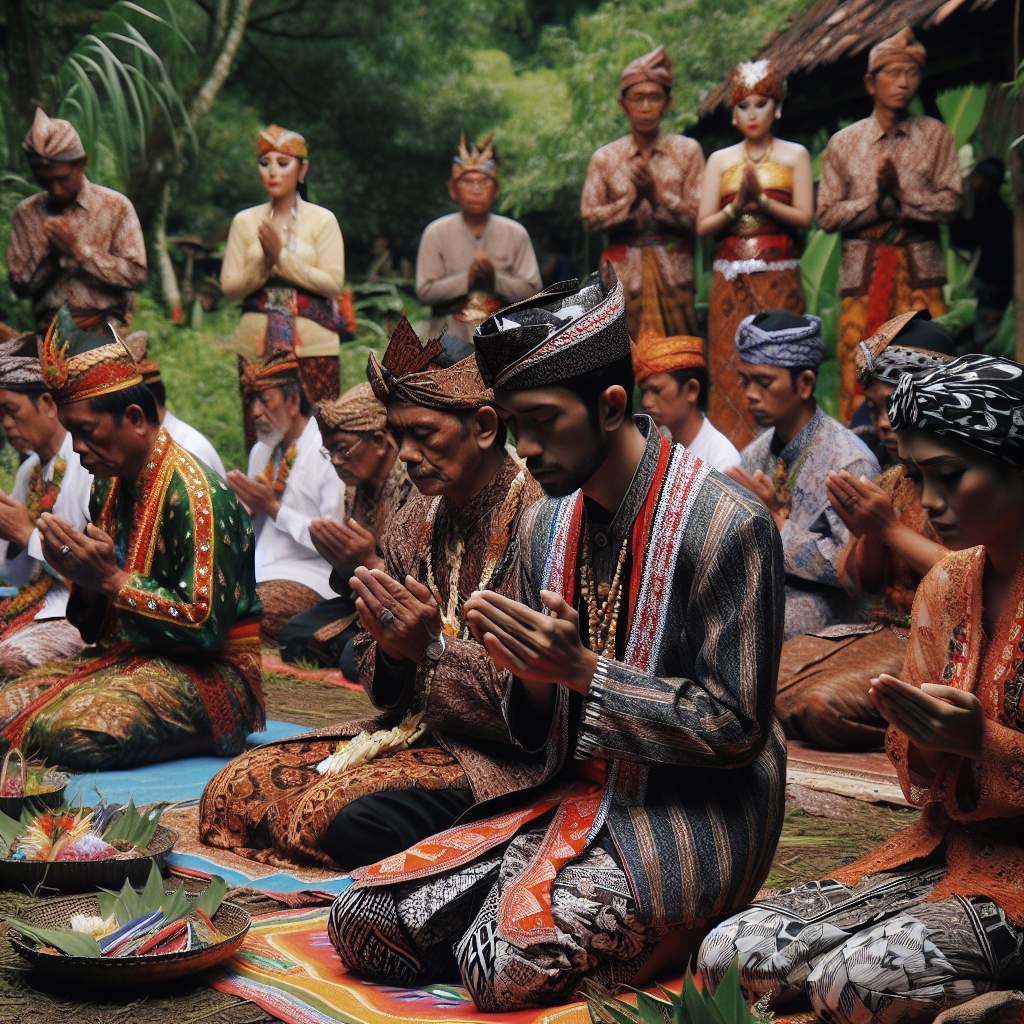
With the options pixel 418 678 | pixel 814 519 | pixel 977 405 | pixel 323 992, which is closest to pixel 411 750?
pixel 418 678

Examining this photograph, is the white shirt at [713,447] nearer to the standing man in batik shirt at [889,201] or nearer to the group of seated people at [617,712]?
the standing man in batik shirt at [889,201]

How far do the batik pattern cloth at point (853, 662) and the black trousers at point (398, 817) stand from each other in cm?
230

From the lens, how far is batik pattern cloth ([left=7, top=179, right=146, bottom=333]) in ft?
30.8

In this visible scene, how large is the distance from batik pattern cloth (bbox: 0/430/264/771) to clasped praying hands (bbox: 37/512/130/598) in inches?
2.8

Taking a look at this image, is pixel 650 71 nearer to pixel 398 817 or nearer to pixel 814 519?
pixel 814 519

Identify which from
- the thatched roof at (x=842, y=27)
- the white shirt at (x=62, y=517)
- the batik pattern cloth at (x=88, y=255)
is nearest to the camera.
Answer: the white shirt at (x=62, y=517)

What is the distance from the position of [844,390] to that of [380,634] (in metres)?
5.95

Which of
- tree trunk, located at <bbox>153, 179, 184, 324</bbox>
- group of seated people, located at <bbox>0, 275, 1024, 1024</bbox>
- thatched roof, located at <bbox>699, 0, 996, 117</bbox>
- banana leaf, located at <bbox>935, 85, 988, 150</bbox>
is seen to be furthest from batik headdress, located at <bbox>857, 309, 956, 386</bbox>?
tree trunk, located at <bbox>153, 179, 184, 324</bbox>

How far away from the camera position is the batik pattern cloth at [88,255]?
9398mm

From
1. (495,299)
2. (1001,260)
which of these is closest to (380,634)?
(495,299)

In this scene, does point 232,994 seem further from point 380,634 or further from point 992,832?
point 992,832

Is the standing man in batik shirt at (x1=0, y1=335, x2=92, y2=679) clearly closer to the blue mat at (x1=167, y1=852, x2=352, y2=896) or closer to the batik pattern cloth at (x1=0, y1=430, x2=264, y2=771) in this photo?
the batik pattern cloth at (x1=0, y1=430, x2=264, y2=771)

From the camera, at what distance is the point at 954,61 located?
11.1m

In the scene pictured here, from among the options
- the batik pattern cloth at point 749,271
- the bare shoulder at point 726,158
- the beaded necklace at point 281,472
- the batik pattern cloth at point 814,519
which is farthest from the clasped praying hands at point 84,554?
the bare shoulder at point 726,158
